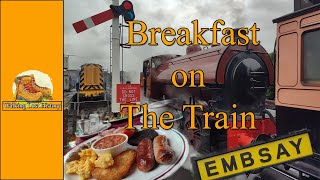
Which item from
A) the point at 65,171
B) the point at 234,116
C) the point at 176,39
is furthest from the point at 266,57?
the point at 65,171

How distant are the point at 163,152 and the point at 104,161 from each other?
17.6 inches

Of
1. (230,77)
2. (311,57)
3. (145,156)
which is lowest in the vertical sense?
(145,156)

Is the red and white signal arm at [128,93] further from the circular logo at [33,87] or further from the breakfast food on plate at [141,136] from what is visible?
the circular logo at [33,87]

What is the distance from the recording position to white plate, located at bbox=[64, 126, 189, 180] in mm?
2008

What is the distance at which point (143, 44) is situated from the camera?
2072mm

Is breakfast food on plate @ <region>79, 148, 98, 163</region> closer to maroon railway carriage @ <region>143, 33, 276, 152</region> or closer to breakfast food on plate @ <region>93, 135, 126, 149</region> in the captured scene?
breakfast food on plate @ <region>93, 135, 126, 149</region>

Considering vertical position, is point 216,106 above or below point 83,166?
above

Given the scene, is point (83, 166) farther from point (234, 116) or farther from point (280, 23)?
point (280, 23)

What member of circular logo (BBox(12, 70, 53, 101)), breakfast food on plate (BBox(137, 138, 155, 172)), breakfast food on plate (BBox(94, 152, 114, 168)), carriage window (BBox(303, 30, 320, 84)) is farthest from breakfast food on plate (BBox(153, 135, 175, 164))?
carriage window (BBox(303, 30, 320, 84))

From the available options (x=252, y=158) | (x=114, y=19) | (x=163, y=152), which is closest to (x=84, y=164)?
(x=163, y=152)

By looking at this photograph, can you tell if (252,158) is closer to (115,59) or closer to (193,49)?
(193,49)

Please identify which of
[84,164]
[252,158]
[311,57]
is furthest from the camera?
[84,164]

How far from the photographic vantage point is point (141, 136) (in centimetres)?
216

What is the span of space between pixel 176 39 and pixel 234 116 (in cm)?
75
